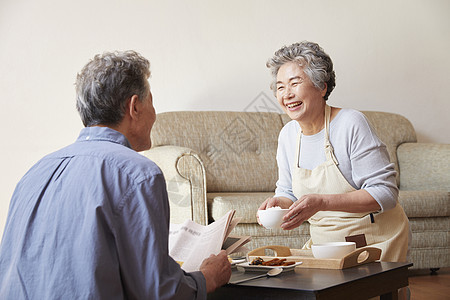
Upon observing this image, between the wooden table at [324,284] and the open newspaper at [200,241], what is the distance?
3.0 inches

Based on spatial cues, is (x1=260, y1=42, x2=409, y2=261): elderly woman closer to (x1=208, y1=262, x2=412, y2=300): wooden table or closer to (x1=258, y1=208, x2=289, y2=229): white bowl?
(x1=258, y1=208, x2=289, y2=229): white bowl

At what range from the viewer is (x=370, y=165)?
1676 millimetres

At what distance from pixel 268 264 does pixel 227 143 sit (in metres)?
2.05

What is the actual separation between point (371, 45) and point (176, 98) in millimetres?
1596

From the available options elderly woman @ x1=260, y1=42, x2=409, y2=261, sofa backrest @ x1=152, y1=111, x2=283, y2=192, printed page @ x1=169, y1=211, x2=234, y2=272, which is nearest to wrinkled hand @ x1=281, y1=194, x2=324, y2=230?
elderly woman @ x1=260, y1=42, x2=409, y2=261

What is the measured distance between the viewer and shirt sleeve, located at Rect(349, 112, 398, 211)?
164 cm

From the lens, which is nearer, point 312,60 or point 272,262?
point 272,262

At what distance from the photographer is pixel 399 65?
13.2ft

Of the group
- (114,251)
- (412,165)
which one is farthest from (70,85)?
(114,251)

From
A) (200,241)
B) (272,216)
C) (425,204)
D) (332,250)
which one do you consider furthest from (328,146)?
(425,204)

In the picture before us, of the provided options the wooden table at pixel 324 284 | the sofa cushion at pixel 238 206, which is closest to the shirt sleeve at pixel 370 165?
the wooden table at pixel 324 284

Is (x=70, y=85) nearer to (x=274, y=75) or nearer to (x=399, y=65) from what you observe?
(x=274, y=75)

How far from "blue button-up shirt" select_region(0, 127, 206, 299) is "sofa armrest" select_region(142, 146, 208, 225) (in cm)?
169

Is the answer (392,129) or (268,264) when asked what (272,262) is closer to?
(268,264)
